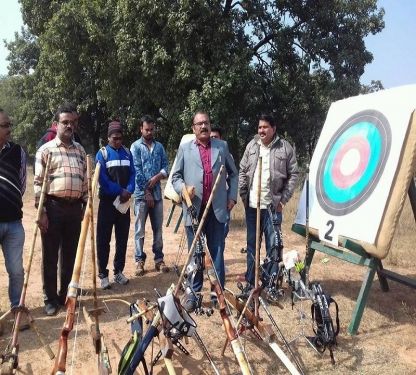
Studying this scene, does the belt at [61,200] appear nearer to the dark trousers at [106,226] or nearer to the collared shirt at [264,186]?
the dark trousers at [106,226]

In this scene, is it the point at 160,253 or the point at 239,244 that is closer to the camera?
the point at 160,253

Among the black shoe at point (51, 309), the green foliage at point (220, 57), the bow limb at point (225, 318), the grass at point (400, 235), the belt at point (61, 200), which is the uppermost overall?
the green foliage at point (220, 57)

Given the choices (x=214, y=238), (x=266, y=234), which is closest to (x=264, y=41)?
(x=266, y=234)

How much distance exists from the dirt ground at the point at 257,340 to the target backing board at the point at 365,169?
0.83 m

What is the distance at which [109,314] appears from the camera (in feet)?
13.6

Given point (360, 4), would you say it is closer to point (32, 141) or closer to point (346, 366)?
point (346, 366)

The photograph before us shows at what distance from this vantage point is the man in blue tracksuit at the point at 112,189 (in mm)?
4594

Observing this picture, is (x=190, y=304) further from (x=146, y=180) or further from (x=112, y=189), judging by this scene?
(x=146, y=180)

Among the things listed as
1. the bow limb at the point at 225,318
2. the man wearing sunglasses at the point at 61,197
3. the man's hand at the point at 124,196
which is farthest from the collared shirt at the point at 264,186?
the man wearing sunglasses at the point at 61,197

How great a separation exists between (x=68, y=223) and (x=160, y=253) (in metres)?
1.80

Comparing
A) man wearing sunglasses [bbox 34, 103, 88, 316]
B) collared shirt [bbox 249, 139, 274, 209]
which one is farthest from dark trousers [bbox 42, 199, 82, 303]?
collared shirt [bbox 249, 139, 274, 209]

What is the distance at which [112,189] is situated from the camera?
179 inches

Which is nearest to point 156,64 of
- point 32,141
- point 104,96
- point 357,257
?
point 104,96

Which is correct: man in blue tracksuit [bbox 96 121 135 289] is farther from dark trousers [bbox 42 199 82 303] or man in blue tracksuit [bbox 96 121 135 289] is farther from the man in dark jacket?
the man in dark jacket
